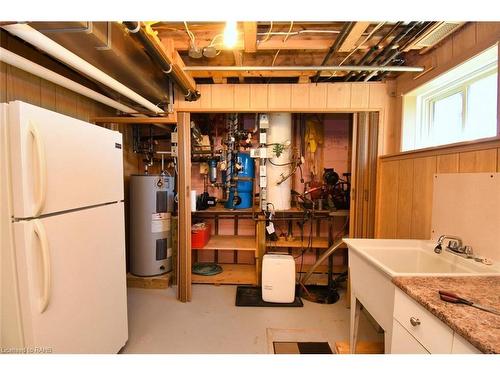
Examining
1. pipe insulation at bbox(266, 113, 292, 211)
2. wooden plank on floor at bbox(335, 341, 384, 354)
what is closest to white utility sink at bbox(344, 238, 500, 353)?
wooden plank on floor at bbox(335, 341, 384, 354)

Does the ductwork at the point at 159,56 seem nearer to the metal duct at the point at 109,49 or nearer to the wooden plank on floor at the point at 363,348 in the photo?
the metal duct at the point at 109,49

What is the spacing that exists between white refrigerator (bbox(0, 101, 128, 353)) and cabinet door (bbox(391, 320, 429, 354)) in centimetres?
160

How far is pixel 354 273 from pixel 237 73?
201 cm

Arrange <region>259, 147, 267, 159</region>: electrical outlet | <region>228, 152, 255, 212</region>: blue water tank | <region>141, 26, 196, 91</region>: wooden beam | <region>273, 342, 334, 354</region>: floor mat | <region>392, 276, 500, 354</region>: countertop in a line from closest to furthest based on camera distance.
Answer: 1. <region>392, 276, 500, 354</region>: countertop
2. <region>141, 26, 196, 91</region>: wooden beam
3. <region>273, 342, 334, 354</region>: floor mat
4. <region>259, 147, 267, 159</region>: electrical outlet
5. <region>228, 152, 255, 212</region>: blue water tank

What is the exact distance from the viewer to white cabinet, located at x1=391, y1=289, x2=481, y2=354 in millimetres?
731

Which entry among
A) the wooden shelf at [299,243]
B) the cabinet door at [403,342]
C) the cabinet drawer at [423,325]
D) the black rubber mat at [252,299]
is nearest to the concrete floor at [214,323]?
the black rubber mat at [252,299]

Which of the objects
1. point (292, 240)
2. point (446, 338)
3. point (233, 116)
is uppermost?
point (233, 116)

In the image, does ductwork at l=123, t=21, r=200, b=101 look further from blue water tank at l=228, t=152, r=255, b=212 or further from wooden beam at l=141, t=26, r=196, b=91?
blue water tank at l=228, t=152, r=255, b=212

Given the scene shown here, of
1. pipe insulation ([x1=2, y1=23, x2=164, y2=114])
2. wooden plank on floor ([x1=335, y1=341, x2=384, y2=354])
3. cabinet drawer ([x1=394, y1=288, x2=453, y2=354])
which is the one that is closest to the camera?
cabinet drawer ([x1=394, y1=288, x2=453, y2=354])

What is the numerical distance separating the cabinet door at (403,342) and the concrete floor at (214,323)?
1.17 metres

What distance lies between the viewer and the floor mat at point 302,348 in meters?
1.88
